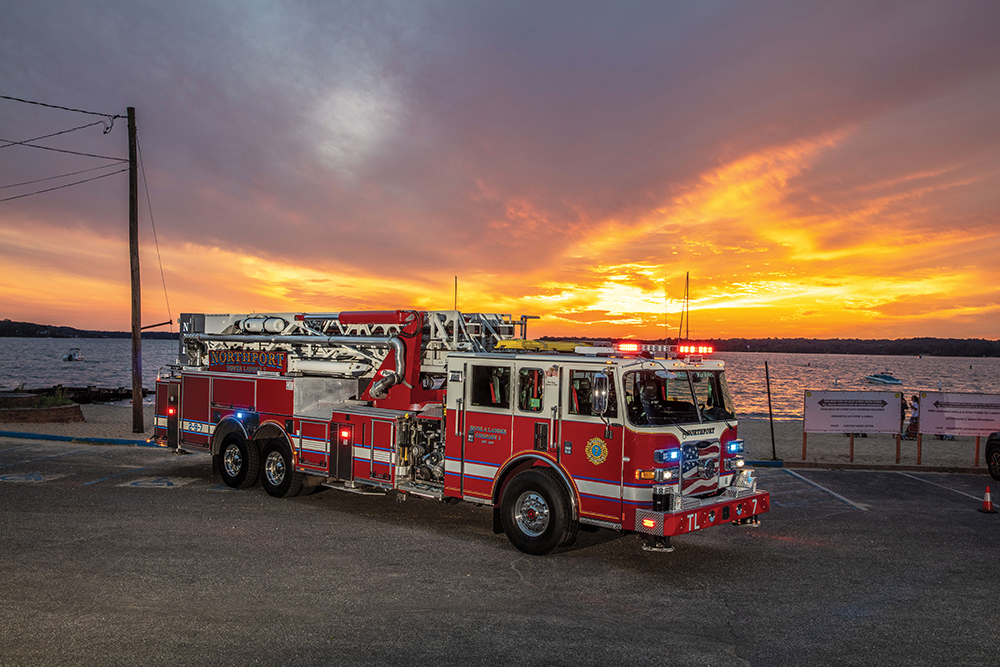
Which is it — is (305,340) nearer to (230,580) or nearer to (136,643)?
(230,580)

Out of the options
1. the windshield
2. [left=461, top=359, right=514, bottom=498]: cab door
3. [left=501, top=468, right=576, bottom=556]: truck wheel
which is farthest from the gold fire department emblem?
[left=461, top=359, right=514, bottom=498]: cab door

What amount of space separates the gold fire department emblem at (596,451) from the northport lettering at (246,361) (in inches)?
254

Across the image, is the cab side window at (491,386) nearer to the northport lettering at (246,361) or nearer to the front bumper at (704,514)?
the front bumper at (704,514)

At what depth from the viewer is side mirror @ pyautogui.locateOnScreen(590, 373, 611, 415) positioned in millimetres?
7730

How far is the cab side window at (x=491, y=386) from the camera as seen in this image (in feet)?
29.7

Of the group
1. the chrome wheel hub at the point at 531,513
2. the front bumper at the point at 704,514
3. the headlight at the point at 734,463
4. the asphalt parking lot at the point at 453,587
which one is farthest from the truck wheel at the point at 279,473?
the headlight at the point at 734,463

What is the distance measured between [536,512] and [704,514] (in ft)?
6.67

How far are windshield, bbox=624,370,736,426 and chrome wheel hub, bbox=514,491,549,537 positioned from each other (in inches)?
65.7

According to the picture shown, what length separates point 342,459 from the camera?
35.9ft

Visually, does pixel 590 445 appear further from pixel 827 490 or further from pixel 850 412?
pixel 850 412

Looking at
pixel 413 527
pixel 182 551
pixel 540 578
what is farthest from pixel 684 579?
pixel 182 551

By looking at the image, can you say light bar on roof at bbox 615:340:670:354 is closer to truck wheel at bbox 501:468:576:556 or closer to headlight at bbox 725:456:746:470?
headlight at bbox 725:456:746:470

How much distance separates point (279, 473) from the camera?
12.0 meters

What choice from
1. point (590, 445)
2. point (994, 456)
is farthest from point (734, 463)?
point (994, 456)
